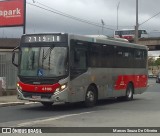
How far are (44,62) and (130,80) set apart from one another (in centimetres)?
732

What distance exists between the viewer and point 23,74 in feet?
59.0

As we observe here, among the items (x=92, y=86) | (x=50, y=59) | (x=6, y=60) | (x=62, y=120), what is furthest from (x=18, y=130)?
(x=6, y=60)

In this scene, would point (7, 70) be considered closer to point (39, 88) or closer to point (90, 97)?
point (90, 97)

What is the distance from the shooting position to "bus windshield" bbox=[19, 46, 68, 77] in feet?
57.0

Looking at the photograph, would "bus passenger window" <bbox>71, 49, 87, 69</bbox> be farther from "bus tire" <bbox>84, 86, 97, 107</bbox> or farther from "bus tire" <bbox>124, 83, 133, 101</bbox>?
"bus tire" <bbox>124, 83, 133, 101</bbox>

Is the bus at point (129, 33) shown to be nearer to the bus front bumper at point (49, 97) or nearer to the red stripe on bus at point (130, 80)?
the red stripe on bus at point (130, 80)

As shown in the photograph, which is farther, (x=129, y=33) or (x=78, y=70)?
(x=129, y=33)

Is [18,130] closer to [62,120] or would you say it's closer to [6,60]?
[62,120]

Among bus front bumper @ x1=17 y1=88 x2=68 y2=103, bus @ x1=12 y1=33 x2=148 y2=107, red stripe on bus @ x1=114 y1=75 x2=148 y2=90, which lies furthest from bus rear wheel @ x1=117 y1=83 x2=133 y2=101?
bus front bumper @ x1=17 y1=88 x2=68 y2=103

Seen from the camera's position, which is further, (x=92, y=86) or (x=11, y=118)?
(x=92, y=86)

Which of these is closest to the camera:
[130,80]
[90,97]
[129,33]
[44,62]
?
[44,62]

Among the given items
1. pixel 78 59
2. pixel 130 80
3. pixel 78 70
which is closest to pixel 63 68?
pixel 78 70

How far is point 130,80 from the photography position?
77.2 ft

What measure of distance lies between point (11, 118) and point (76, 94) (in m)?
3.83
